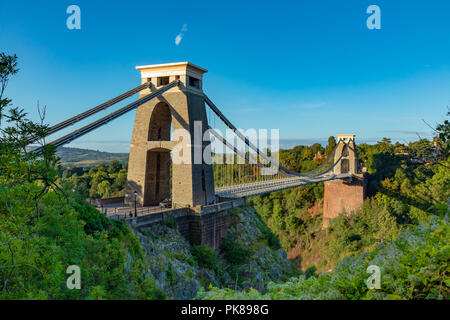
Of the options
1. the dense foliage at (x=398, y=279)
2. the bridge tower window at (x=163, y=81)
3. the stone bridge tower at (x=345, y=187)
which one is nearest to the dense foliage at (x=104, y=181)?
the bridge tower window at (x=163, y=81)

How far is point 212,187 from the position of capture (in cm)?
1553

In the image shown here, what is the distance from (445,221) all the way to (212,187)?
1150 cm

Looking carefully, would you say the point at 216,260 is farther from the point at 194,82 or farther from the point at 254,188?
the point at 254,188

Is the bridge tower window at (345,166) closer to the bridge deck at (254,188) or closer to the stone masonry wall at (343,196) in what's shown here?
the stone masonry wall at (343,196)

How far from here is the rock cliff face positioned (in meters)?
11.0

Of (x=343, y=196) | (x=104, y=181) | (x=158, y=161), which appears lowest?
(x=343, y=196)

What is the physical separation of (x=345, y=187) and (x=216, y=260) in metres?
25.6

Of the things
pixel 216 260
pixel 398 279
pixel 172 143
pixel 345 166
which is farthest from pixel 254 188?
pixel 345 166

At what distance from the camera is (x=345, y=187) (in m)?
36.3

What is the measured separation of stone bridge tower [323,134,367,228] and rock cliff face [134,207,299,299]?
1890 centimetres

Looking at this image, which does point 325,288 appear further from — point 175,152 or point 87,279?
point 175,152

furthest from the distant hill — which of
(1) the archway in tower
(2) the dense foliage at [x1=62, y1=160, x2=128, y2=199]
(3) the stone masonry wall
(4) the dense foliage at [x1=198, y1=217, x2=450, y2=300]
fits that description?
(4) the dense foliage at [x1=198, y1=217, x2=450, y2=300]

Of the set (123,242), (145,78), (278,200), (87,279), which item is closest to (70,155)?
(278,200)
